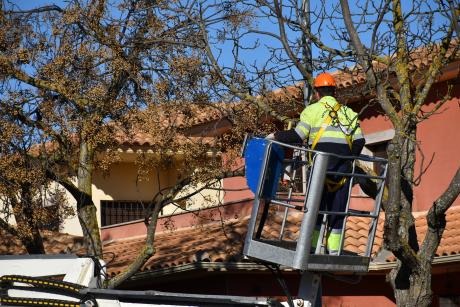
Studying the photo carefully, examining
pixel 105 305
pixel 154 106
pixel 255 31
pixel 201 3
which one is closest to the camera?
pixel 105 305

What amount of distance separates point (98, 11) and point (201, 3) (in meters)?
2.14

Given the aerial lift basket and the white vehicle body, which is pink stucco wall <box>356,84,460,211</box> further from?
the white vehicle body

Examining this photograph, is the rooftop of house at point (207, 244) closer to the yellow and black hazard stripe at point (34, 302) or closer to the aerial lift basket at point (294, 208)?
the aerial lift basket at point (294, 208)

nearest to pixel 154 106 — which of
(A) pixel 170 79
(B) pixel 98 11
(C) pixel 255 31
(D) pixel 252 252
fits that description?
(A) pixel 170 79

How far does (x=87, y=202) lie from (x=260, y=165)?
7.85m

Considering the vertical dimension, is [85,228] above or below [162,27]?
below

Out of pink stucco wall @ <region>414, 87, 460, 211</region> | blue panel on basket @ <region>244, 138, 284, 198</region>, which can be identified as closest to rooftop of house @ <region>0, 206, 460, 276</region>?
pink stucco wall @ <region>414, 87, 460, 211</region>

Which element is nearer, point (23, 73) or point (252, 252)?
point (252, 252)

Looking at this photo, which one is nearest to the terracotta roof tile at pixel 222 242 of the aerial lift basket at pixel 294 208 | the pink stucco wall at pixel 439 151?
the pink stucco wall at pixel 439 151

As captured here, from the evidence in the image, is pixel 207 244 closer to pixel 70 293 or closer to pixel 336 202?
pixel 336 202

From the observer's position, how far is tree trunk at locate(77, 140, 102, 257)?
1339cm

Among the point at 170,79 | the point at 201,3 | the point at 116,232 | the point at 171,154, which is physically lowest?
the point at 116,232

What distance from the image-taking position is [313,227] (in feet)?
20.1

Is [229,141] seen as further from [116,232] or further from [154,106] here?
[116,232]
